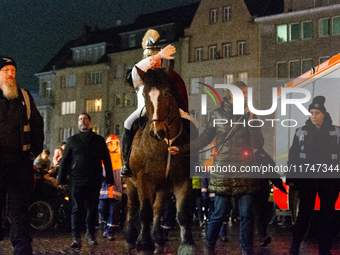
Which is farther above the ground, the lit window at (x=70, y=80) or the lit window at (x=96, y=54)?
the lit window at (x=96, y=54)

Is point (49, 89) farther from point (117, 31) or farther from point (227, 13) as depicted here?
point (227, 13)

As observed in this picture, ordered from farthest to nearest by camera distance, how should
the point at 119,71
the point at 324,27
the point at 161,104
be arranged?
the point at 119,71, the point at 324,27, the point at 161,104

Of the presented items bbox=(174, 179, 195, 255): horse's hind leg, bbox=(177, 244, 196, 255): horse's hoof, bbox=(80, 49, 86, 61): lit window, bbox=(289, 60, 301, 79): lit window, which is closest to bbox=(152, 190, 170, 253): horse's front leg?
bbox=(174, 179, 195, 255): horse's hind leg

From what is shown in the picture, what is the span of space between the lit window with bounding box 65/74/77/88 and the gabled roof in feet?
5.21

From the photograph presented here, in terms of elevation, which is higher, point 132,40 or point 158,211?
point 132,40

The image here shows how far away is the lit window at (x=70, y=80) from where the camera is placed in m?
61.2

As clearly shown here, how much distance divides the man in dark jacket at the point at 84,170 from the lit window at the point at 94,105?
47.8m

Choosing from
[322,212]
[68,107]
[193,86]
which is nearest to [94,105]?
[68,107]

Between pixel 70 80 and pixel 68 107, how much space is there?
2893mm

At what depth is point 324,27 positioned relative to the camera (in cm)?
4278

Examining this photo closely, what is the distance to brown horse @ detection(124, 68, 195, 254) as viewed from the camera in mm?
6934

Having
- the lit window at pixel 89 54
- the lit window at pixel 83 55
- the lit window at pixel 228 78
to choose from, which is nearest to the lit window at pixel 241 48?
the lit window at pixel 228 78

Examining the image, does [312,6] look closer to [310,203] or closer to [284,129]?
[284,129]

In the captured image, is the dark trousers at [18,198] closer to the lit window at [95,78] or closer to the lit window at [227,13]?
the lit window at [227,13]
